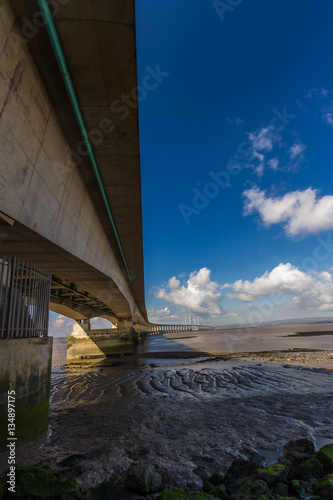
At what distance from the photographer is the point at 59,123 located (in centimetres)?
630

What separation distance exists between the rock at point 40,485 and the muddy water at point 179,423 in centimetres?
→ 45

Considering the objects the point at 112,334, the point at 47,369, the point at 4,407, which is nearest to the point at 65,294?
the point at 112,334

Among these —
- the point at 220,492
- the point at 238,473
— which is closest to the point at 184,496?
the point at 220,492

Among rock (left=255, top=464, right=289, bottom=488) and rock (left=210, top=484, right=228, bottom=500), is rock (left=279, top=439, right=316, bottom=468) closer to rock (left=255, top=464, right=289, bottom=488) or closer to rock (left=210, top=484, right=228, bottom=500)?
rock (left=255, top=464, right=289, bottom=488)

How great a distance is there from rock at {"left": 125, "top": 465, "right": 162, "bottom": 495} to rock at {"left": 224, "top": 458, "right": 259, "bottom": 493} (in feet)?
3.13

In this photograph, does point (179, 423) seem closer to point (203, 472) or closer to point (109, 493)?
point (203, 472)

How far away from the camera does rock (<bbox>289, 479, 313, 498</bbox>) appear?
3.20 meters

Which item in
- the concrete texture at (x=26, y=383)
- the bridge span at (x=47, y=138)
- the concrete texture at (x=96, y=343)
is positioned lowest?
the concrete texture at (x=96, y=343)

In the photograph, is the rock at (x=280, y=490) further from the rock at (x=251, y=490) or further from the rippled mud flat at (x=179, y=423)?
the rippled mud flat at (x=179, y=423)

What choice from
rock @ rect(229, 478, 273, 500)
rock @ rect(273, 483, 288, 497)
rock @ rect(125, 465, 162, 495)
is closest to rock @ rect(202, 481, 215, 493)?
rock @ rect(229, 478, 273, 500)

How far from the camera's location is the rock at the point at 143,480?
341 centimetres

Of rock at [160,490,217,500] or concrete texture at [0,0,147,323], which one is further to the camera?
concrete texture at [0,0,147,323]

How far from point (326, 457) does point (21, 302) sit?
19.7ft

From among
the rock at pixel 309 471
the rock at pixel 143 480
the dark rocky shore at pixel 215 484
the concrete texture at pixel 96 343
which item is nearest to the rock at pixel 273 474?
the dark rocky shore at pixel 215 484
